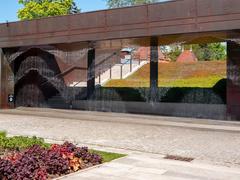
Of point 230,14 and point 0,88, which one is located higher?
point 230,14

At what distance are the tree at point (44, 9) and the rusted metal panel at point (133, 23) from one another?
74.0 feet

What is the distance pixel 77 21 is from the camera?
72.3ft

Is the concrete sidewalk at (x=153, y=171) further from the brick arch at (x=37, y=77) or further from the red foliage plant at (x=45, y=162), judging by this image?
the brick arch at (x=37, y=77)

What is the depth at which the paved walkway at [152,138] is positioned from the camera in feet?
30.1

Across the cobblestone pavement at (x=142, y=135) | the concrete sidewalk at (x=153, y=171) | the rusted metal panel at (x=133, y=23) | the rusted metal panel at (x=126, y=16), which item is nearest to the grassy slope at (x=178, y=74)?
the rusted metal panel at (x=133, y=23)

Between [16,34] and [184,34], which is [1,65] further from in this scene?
[184,34]

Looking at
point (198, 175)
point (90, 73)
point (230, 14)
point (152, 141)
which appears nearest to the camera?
point (198, 175)

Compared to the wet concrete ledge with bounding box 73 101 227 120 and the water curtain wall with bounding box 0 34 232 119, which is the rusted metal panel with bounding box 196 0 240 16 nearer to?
the water curtain wall with bounding box 0 34 232 119

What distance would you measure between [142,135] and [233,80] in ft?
21.2

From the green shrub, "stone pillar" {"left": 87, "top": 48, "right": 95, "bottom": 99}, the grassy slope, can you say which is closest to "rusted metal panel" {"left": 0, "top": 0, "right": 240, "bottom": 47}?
"stone pillar" {"left": 87, "top": 48, "right": 95, "bottom": 99}

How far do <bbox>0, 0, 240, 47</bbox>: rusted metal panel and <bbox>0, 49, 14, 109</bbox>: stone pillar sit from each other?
4.93 ft

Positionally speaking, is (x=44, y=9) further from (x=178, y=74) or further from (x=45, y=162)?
(x=45, y=162)

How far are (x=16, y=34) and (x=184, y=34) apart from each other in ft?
36.0

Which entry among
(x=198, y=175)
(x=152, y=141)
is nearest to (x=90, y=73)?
(x=152, y=141)
